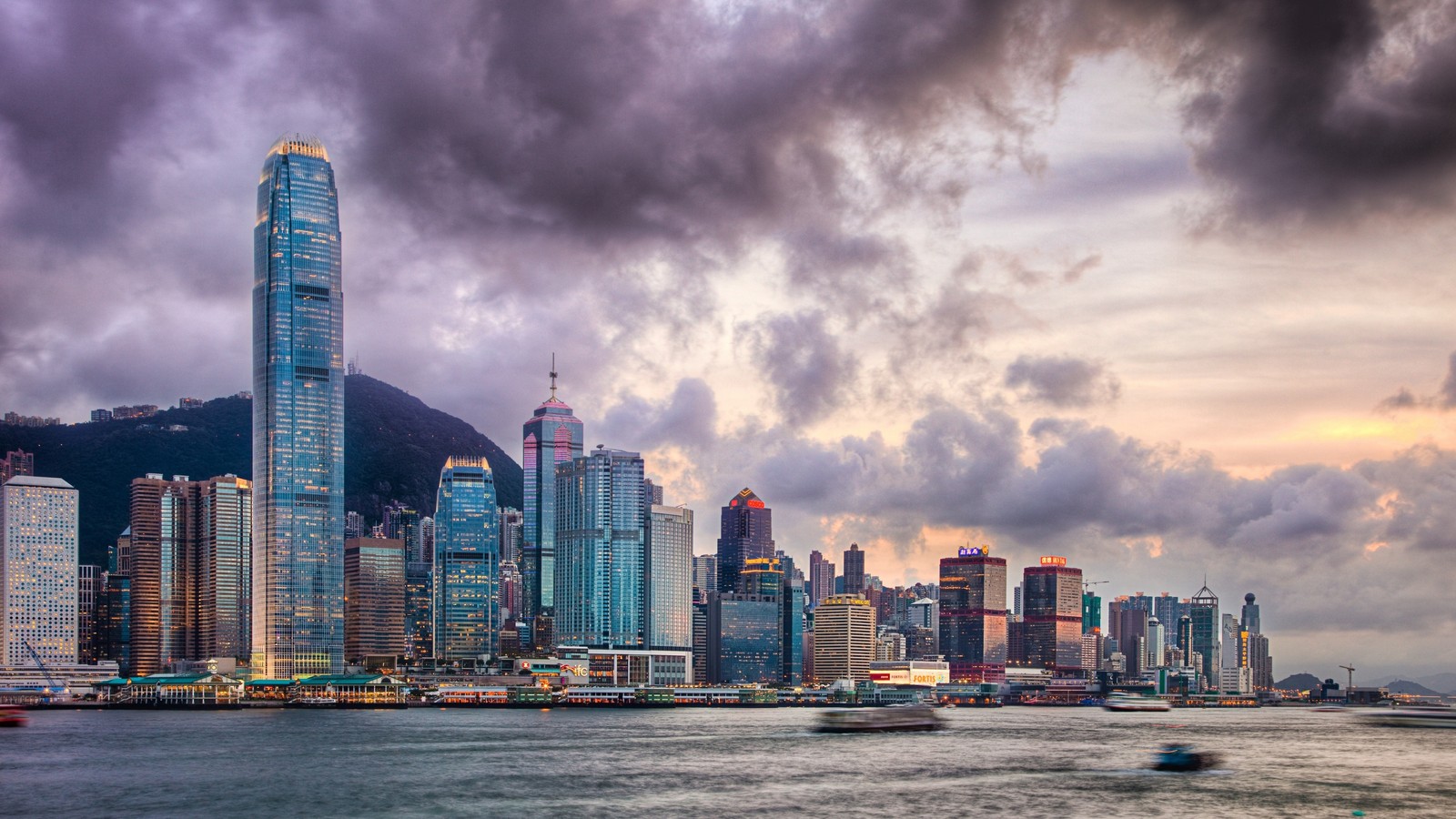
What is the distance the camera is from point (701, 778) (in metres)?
121

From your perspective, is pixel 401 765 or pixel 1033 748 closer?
pixel 401 765

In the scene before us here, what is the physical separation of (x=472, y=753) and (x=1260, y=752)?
8784 cm

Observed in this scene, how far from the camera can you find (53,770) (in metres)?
133

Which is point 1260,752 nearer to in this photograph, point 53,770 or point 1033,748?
point 1033,748

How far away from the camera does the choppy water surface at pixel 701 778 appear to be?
10188cm

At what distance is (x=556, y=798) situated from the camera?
353 feet

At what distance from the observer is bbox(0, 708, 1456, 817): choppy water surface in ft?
334

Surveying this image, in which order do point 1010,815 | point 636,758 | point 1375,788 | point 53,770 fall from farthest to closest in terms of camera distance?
point 636,758 → point 53,770 → point 1375,788 → point 1010,815

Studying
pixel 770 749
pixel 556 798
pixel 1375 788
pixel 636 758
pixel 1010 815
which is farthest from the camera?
pixel 770 749

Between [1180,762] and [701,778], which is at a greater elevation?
[701,778]

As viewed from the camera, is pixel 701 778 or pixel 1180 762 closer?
pixel 701 778

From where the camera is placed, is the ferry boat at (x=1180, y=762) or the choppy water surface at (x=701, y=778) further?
the ferry boat at (x=1180, y=762)

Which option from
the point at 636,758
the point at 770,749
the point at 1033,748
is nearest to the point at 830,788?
the point at 636,758

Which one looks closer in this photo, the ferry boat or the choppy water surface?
the choppy water surface
